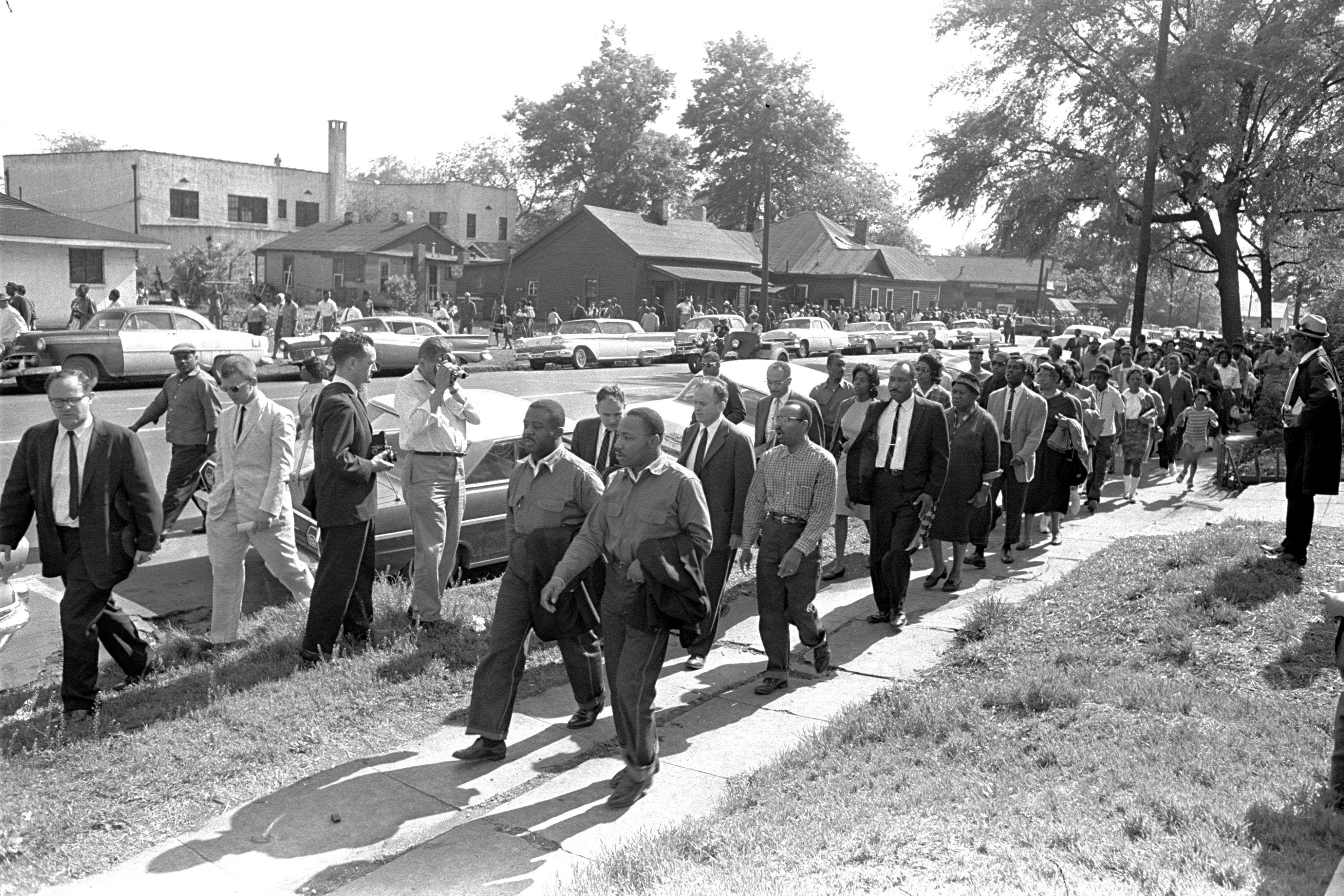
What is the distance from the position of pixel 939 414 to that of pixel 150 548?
536 cm

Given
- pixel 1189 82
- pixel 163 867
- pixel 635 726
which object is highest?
pixel 1189 82

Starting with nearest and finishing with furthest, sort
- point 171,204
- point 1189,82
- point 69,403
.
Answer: point 69,403
point 1189,82
point 171,204

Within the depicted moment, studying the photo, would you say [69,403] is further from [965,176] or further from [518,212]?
[518,212]

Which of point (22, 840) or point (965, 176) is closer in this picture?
point (22, 840)

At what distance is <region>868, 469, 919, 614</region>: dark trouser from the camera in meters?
8.34

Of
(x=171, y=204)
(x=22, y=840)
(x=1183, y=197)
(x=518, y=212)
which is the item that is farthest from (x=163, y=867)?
(x=518, y=212)

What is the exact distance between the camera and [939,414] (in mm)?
8297

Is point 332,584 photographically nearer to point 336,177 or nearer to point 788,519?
point 788,519

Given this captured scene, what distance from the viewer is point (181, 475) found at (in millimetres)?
11062

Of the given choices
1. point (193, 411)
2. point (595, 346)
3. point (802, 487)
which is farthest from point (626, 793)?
point (595, 346)

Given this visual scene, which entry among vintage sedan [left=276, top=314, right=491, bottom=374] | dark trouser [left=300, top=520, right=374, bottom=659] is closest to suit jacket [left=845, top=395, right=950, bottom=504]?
dark trouser [left=300, top=520, right=374, bottom=659]

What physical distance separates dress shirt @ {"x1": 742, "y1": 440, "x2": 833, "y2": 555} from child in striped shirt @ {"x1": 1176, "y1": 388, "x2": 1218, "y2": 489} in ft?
29.9

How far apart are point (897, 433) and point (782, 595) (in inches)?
76.6

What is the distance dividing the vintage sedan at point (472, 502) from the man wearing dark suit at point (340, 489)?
1697 mm
